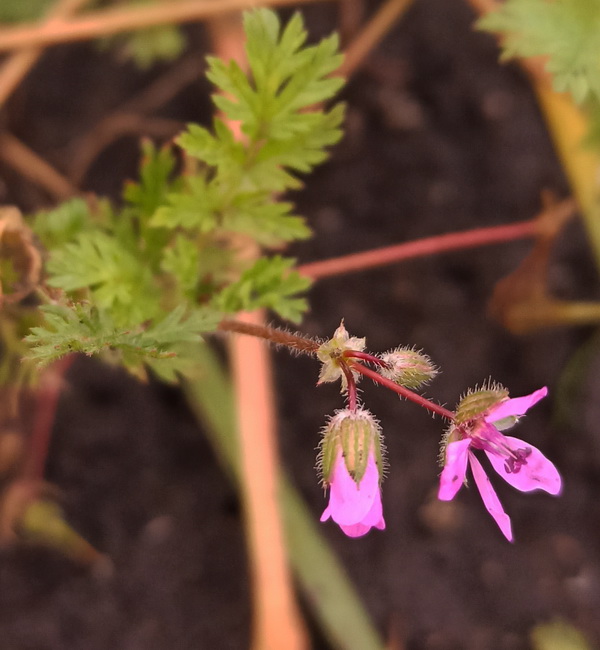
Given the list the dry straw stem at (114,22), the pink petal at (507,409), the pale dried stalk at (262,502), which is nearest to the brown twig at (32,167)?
the dry straw stem at (114,22)

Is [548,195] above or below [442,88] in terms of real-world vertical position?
below

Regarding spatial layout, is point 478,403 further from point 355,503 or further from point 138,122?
point 138,122

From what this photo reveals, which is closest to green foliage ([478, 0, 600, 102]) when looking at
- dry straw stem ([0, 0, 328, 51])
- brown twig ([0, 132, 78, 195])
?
dry straw stem ([0, 0, 328, 51])

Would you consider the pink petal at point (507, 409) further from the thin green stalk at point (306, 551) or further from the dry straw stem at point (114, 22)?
the dry straw stem at point (114, 22)

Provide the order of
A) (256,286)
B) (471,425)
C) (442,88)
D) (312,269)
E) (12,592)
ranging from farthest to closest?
(442,88)
(12,592)
(312,269)
(256,286)
(471,425)

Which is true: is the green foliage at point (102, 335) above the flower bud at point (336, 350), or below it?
above

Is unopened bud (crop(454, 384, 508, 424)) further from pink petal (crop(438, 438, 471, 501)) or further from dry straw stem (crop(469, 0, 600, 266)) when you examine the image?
dry straw stem (crop(469, 0, 600, 266))

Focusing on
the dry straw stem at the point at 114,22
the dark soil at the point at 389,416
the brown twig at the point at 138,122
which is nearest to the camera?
the dry straw stem at the point at 114,22

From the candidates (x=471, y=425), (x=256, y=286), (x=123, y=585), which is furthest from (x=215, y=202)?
(x=123, y=585)

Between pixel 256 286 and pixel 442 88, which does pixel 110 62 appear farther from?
pixel 256 286
